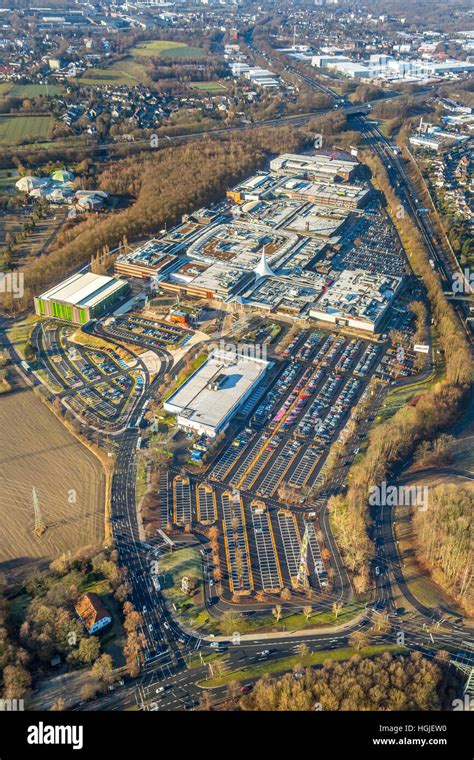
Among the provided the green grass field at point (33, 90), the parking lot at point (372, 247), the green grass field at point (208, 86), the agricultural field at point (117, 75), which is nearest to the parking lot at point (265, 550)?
the parking lot at point (372, 247)

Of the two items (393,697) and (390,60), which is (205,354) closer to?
(393,697)

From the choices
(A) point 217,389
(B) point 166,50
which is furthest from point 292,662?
(B) point 166,50

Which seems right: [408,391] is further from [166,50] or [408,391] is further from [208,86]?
[166,50]

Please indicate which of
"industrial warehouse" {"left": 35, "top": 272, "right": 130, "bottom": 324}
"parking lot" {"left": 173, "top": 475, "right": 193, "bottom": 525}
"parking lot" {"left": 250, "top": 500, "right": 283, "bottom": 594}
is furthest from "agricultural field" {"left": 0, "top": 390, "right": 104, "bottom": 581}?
"industrial warehouse" {"left": 35, "top": 272, "right": 130, "bottom": 324}

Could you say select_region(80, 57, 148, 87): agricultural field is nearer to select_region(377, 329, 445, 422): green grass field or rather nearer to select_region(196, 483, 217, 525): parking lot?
select_region(377, 329, 445, 422): green grass field

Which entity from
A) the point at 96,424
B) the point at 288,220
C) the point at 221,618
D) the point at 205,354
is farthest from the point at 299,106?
the point at 221,618

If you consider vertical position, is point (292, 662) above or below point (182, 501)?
below
